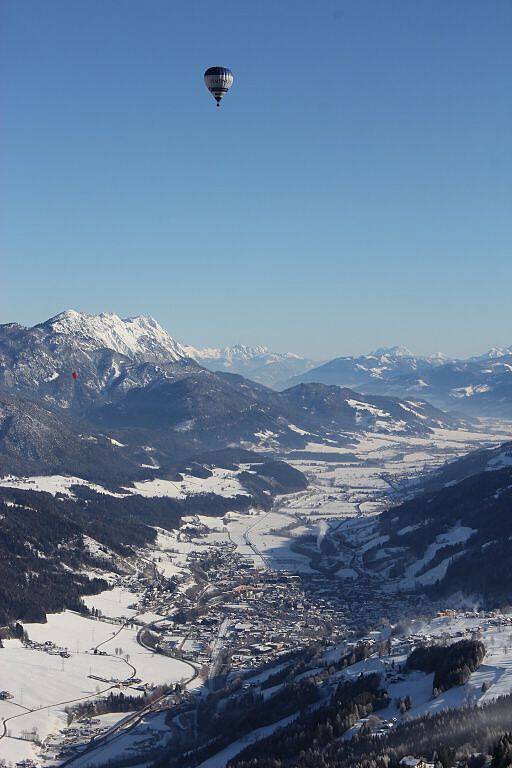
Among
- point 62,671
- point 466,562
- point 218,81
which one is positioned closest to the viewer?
point 218,81

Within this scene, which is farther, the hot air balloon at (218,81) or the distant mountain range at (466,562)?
the distant mountain range at (466,562)

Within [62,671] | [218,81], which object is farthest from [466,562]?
[218,81]

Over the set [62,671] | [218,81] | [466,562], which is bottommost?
[62,671]

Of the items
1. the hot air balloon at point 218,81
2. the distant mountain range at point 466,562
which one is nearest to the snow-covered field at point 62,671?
the distant mountain range at point 466,562

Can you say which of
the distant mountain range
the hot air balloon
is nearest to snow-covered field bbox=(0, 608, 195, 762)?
the distant mountain range

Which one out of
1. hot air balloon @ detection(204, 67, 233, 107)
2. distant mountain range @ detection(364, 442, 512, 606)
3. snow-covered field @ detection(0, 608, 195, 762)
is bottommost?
snow-covered field @ detection(0, 608, 195, 762)

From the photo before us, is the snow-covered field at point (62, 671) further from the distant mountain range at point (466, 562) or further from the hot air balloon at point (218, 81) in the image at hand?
the hot air balloon at point (218, 81)

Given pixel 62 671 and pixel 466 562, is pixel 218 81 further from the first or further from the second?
pixel 466 562

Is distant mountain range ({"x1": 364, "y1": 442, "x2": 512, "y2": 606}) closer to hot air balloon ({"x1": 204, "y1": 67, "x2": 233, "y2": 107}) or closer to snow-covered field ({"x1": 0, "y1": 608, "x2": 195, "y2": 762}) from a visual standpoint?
snow-covered field ({"x1": 0, "y1": 608, "x2": 195, "y2": 762})

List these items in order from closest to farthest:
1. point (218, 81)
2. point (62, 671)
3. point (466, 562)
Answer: point (218, 81) < point (62, 671) < point (466, 562)
